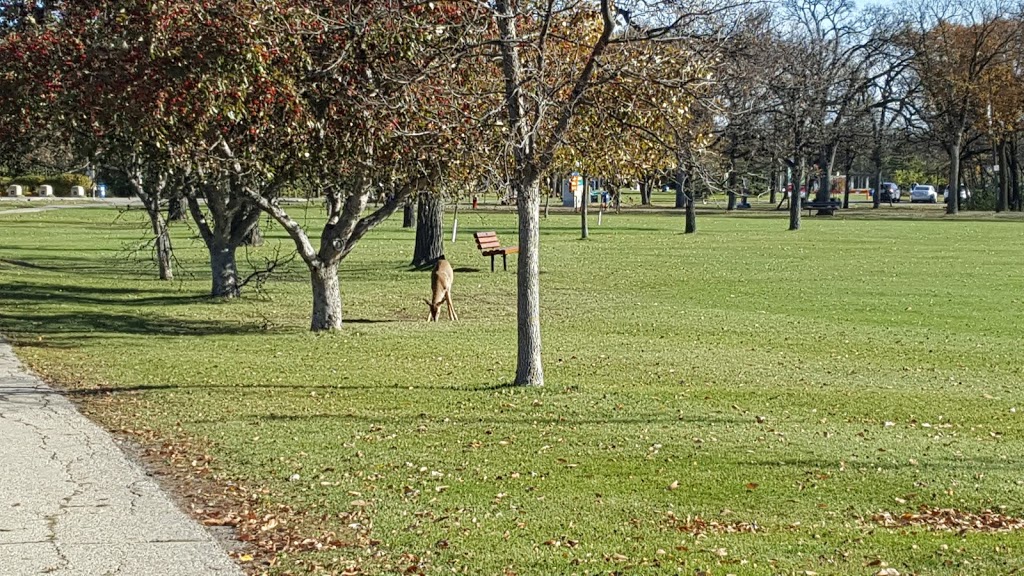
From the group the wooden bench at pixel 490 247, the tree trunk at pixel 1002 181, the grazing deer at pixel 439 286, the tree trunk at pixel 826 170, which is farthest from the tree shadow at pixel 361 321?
the tree trunk at pixel 1002 181

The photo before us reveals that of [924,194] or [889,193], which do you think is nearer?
[889,193]

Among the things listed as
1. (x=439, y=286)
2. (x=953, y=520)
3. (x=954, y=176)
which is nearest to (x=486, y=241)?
(x=439, y=286)

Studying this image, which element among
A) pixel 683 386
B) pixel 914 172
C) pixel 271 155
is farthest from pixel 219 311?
pixel 914 172

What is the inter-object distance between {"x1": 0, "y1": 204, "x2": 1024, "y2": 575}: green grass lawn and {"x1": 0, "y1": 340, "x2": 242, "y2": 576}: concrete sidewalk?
58 cm

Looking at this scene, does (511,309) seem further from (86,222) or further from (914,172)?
(914,172)

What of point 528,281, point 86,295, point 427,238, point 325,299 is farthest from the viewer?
point 427,238

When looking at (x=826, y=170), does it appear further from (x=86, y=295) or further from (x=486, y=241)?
(x=86, y=295)

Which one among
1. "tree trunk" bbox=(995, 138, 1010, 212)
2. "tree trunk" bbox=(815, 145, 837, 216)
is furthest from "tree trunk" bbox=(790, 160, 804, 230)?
"tree trunk" bbox=(995, 138, 1010, 212)

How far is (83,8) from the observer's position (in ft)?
49.6

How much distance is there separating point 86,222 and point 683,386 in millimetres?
46786

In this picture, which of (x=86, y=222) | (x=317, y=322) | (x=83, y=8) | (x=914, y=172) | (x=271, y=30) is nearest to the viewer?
(x=271, y=30)

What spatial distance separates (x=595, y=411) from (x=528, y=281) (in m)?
1.61

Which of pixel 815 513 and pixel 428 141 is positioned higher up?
pixel 428 141

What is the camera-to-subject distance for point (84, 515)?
7461 millimetres
